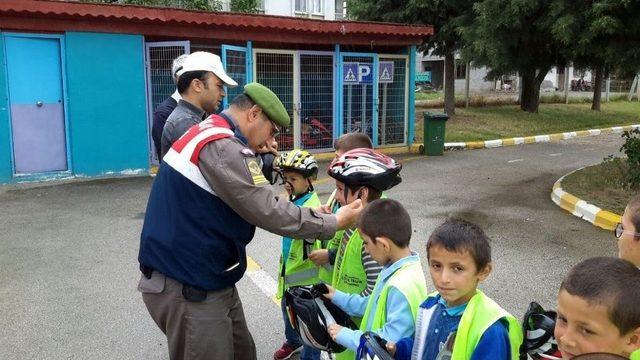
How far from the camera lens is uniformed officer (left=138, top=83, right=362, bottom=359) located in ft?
7.89

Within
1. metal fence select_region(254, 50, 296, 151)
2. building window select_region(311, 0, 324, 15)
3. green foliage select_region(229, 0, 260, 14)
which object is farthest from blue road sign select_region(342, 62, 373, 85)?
building window select_region(311, 0, 324, 15)

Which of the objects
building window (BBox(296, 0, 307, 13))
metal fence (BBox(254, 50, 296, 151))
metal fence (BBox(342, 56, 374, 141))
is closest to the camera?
metal fence (BBox(254, 50, 296, 151))

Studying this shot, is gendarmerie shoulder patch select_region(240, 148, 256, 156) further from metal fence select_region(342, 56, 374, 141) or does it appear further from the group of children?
metal fence select_region(342, 56, 374, 141)

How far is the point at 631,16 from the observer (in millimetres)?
8664

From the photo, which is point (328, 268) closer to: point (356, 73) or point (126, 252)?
point (126, 252)

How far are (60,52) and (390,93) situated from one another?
7.39 meters

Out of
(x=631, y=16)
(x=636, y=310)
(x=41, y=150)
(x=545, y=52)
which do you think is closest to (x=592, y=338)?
(x=636, y=310)

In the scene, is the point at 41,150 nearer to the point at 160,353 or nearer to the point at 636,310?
the point at 160,353

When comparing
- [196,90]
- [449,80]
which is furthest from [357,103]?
[196,90]

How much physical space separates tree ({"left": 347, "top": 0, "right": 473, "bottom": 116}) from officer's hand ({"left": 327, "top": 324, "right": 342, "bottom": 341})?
1476cm

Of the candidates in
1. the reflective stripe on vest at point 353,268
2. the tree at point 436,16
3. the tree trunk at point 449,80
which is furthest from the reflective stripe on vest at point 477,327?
the tree trunk at point 449,80

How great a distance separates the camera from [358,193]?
2.91 meters

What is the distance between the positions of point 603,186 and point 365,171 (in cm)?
741

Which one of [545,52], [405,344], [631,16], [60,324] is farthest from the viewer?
[545,52]
